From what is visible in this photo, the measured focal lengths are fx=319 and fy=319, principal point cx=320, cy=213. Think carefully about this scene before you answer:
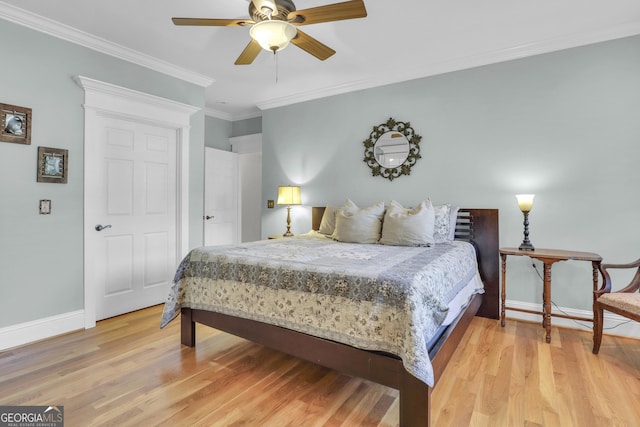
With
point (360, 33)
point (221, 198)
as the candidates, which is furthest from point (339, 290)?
point (221, 198)

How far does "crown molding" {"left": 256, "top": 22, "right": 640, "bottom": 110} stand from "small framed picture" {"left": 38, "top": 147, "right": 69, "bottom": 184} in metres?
2.77

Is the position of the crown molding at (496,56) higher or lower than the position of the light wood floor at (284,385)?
higher

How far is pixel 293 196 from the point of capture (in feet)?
14.0

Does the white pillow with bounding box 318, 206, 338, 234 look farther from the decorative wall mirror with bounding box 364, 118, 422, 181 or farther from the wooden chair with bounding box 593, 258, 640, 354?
the wooden chair with bounding box 593, 258, 640, 354

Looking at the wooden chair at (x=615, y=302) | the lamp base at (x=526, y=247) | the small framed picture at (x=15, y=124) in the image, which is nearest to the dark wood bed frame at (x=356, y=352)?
the lamp base at (x=526, y=247)

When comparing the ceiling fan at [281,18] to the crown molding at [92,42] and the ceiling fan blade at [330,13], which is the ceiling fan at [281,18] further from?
the crown molding at [92,42]

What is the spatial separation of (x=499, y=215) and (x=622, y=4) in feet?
6.02

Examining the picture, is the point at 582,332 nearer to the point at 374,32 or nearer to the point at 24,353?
the point at 374,32

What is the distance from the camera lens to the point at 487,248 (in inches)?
125

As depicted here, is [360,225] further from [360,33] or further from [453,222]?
[360,33]

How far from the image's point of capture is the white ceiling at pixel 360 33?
2.45 meters

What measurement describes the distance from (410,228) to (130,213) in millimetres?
2808

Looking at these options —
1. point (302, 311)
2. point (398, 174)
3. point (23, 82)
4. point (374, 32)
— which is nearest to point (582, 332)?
point (398, 174)

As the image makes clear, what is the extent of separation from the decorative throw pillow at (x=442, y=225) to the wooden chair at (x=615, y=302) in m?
1.15
